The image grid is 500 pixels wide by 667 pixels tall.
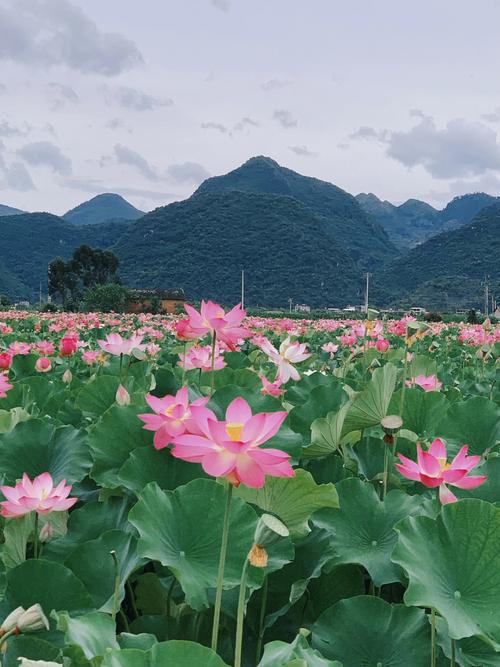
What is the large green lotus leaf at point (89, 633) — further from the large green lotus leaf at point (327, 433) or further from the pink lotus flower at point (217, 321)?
the pink lotus flower at point (217, 321)

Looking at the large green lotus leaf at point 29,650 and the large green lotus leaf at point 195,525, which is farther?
the large green lotus leaf at point 195,525

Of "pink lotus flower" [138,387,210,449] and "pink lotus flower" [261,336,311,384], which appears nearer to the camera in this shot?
"pink lotus flower" [138,387,210,449]

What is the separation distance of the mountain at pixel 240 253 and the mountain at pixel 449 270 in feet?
17.7

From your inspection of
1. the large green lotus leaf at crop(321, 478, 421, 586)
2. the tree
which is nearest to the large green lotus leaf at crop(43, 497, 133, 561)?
the large green lotus leaf at crop(321, 478, 421, 586)

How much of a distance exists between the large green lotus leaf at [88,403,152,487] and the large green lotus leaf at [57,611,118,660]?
1.45 ft

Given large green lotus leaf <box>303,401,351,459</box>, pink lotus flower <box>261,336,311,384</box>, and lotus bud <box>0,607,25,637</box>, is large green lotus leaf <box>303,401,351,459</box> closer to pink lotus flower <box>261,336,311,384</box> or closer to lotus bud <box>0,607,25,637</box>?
pink lotus flower <box>261,336,311,384</box>

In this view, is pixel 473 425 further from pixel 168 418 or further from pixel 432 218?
pixel 432 218

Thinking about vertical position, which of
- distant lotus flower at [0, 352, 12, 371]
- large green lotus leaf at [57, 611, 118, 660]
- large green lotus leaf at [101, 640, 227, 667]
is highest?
distant lotus flower at [0, 352, 12, 371]

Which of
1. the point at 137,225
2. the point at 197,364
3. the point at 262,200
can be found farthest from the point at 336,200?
the point at 197,364

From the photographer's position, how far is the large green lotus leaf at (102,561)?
0.85 metres

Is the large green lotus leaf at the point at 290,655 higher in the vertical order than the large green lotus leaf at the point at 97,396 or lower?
lower

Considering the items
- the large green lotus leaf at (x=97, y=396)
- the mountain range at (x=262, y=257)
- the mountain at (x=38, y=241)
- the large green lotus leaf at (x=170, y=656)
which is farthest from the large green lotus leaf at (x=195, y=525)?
the mountain at (x=38, y=241)

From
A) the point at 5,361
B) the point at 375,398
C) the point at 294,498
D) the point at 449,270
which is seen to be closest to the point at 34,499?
the point at 294,498

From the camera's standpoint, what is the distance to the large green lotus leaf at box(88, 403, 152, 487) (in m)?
1.09
